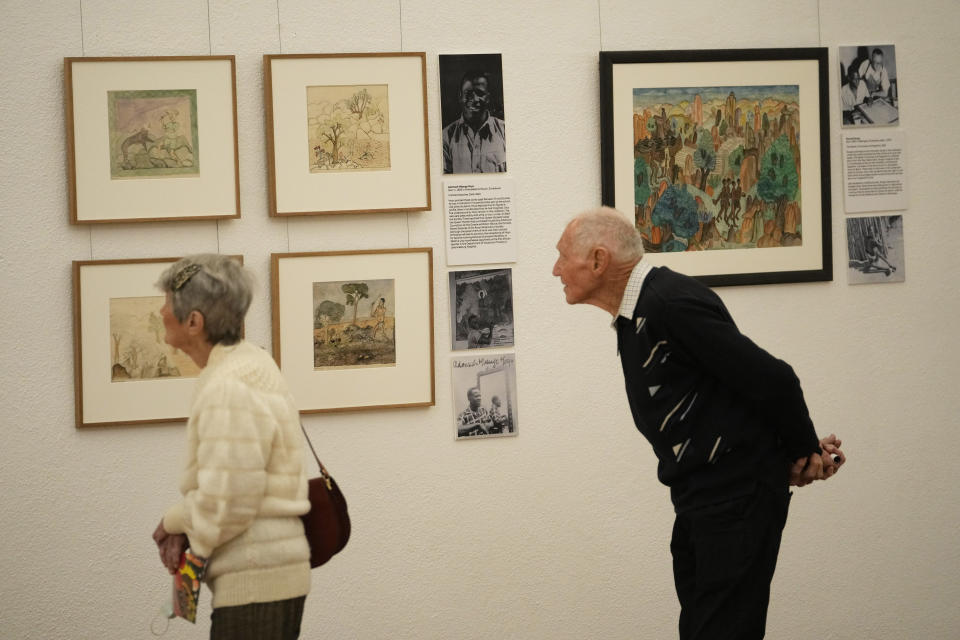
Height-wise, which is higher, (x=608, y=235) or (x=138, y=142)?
(x=138, y=142)

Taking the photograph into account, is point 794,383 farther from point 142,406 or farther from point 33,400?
point 33,400

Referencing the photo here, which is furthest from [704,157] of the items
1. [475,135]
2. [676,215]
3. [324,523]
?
[324,523]

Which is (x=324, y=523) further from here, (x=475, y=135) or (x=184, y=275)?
(x=475, y=135)

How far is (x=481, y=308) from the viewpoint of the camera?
3.96 metres

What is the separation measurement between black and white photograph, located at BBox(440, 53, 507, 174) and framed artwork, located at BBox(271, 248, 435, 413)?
414 mm

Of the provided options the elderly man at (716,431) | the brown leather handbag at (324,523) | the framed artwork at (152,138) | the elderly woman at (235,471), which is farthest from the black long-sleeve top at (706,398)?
the framed artwork at (152,138)

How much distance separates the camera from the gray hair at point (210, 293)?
8.08 feet

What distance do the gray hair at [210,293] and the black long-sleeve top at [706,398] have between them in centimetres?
110

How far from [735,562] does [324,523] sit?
112 centimetres

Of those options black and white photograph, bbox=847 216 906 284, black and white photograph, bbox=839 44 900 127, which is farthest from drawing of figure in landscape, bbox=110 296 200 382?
black and white photograph, bbox=839 44 900 127

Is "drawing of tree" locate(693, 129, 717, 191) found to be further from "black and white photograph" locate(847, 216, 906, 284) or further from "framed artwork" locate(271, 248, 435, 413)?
"framed artwork" locate(271, 248, 435, 413)

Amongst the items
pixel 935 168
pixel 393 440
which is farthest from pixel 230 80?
pixel 935 168

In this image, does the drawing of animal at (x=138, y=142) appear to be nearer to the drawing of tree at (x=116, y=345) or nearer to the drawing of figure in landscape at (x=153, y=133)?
Answer: the drawing of figure in landscape at (x=153, y=133)

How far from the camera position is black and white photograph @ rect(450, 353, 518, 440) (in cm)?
394
